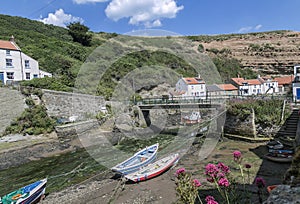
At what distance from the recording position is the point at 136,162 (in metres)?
13.8

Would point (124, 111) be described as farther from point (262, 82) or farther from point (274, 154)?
point (262, 82)

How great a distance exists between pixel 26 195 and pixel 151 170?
595 centimetres

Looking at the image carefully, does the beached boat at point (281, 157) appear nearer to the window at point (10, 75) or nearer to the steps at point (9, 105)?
the steps at point (9, 105)

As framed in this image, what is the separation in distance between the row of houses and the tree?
3081 cm

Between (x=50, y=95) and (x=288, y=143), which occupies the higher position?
(x=50, y=95)

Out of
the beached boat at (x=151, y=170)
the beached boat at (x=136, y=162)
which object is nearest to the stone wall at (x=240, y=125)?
the beached boat at (x=136, y=162)

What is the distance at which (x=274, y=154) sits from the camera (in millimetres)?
13039

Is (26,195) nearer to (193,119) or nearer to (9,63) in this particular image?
(193,119)

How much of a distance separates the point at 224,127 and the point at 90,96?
17282 millimetres

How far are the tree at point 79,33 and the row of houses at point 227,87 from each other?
101 feet

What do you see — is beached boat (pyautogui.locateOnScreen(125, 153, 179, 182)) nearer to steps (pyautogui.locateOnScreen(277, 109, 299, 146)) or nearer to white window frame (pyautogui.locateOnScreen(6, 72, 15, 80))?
steps (pyautogui.locateOnScreen(277, 109, 299, 146))

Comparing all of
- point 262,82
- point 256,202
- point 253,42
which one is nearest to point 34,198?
point 256,202

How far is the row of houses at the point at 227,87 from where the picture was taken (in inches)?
1686

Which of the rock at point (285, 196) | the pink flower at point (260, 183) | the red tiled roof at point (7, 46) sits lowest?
the pink flower at point (260, 183)
